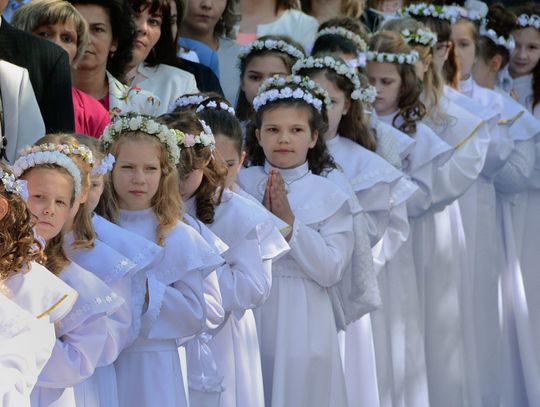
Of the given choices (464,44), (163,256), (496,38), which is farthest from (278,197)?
(496,38)

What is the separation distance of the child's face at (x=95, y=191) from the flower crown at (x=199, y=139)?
0.59 m

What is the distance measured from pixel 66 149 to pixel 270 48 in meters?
2.88

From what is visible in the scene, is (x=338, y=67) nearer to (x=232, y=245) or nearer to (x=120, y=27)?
(x=120, y=27)

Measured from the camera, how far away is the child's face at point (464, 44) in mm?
9672

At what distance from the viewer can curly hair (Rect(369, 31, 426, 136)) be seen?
854 centimetres

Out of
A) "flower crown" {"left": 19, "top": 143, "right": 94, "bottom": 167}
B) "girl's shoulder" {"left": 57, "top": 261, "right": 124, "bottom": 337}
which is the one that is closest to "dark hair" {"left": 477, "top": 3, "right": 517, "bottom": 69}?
"flower crown" {"left": 19, "top": 143, "right": 94, "bottom": 167}

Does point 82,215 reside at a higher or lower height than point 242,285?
higher

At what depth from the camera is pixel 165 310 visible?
5.68 metres

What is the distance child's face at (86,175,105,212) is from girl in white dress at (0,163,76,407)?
0.56m

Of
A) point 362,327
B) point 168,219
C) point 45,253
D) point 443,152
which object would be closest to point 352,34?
point 443,152

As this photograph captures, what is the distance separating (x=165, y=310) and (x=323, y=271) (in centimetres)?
138

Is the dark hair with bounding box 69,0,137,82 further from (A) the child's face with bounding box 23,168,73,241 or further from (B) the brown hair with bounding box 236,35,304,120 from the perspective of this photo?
(A) the child's face with bounding box 23,168,73,241

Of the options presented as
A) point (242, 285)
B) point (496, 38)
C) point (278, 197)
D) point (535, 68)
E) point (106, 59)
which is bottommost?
point (242, 285)

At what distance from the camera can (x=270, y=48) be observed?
→ 26.2ft
